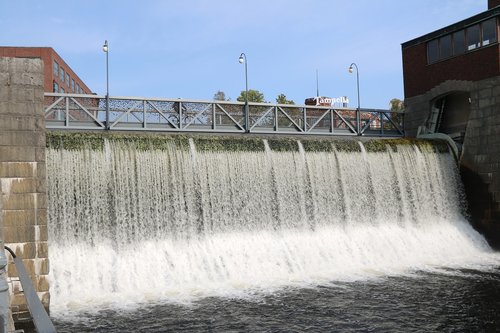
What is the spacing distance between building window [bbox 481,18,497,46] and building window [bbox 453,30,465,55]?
1.17m

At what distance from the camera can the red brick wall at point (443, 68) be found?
23.1 meters

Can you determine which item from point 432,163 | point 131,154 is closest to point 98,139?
point 131,154

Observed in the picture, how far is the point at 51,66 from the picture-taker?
68.9 meters

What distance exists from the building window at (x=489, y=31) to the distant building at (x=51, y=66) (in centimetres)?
4993

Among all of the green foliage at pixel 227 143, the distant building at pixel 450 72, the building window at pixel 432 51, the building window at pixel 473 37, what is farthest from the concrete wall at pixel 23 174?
the building window at pixel 432 51

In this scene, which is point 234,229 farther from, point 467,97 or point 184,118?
point 467,97

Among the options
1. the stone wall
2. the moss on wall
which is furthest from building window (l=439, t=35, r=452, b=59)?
the moss on wall

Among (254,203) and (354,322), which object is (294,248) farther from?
(354,322)

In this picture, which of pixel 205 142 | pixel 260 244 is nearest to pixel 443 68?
pixel 205 142

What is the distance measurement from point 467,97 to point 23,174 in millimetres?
21802

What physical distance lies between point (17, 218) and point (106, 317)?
3104 millimetres

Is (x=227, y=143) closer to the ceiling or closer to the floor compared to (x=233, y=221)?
closer to the ceiling

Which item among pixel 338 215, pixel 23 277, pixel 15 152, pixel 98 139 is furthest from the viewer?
pixel 338 215

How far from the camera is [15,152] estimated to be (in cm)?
1185
